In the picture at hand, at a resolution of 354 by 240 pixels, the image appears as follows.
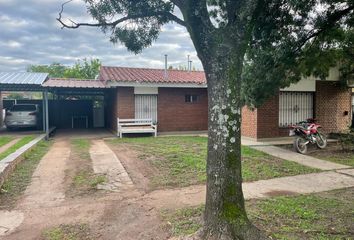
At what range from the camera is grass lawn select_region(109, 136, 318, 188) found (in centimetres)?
735

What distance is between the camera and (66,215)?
511 centimetres

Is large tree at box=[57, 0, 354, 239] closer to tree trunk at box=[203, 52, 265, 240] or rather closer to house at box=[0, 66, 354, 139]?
tree trunk at box=[203, 52, 265, 240]

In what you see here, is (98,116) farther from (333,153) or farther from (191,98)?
(333,153)

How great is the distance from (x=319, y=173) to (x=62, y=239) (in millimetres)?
6432

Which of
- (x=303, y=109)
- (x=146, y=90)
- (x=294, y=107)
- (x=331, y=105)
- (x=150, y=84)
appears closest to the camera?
(x=294, y=107)

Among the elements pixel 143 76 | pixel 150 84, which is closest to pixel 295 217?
pixel 150 84

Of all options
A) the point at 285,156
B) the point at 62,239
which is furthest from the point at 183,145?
the point at 62,239

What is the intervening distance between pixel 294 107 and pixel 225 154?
38.4 feet

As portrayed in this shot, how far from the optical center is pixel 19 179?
720 cm

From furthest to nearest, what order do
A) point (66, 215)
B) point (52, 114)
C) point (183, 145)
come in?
point (52, 114) → point (183, 145) → point (66, 215)

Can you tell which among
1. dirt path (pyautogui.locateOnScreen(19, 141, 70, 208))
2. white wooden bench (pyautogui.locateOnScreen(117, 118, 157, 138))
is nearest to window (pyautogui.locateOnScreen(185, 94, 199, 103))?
white wooden bench (pyautogui.locateOnScreen(117, 118, 157, 138))

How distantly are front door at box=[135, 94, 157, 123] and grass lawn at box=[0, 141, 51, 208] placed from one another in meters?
6.57

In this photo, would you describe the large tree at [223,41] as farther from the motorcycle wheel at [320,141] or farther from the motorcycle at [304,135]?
the motorcycle wheel at [320,141]

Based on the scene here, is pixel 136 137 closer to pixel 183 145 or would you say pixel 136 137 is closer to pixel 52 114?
pixel 183 145
